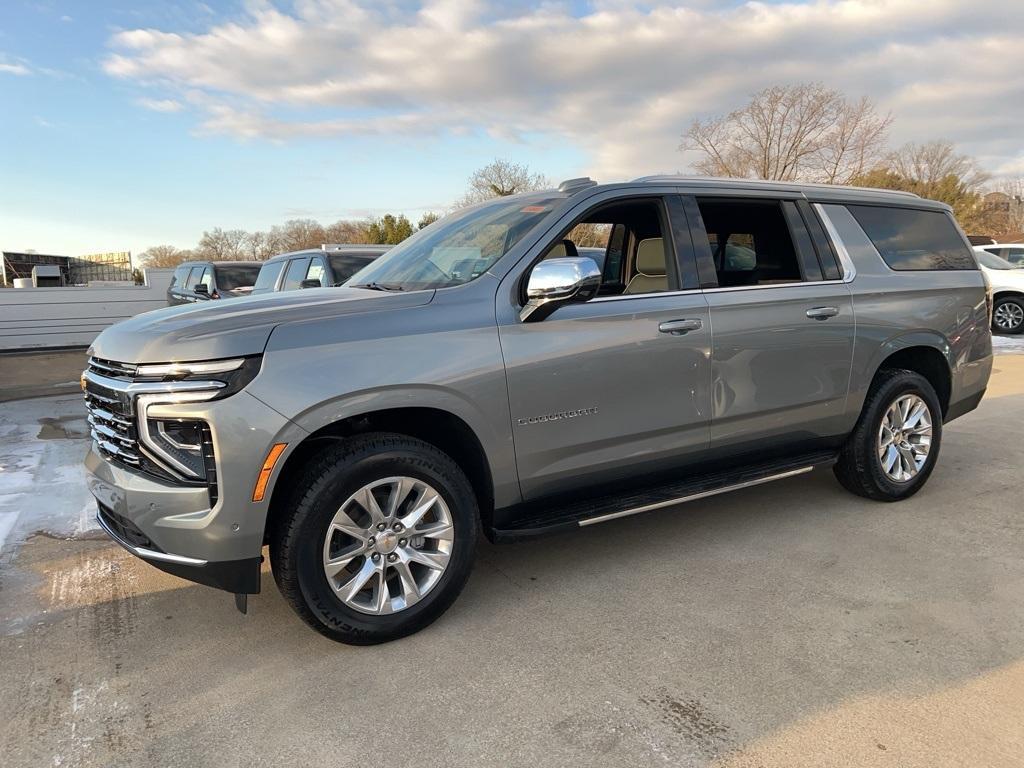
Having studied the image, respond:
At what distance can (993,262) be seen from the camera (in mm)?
15320

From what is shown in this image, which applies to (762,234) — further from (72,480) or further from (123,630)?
(72,480)

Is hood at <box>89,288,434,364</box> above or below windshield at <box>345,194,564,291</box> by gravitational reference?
below

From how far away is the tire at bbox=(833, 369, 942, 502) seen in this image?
4.39 meters

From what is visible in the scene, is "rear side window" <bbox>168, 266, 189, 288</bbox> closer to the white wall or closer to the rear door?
the white wall

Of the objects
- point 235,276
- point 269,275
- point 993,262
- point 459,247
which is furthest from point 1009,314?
point 459,247

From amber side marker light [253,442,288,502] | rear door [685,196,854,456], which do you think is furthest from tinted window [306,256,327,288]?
amber side marker light [253,442,288,502]

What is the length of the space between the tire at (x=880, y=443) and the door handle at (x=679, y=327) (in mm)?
1545

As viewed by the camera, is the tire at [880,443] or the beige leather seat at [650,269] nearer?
the beige leather seat at [650,269]

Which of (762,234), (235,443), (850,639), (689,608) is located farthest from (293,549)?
(762,234)

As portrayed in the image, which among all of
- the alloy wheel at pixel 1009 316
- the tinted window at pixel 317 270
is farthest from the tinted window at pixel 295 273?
the alloy wheel at pixel 1009 316

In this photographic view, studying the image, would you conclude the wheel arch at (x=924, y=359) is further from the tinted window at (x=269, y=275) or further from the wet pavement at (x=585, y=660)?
Result: the tinted window at (x=269, y=275)

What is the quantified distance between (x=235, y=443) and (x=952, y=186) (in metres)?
48.3

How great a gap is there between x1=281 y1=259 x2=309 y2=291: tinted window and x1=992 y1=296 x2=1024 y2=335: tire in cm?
1463

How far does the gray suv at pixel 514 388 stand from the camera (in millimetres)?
2666
